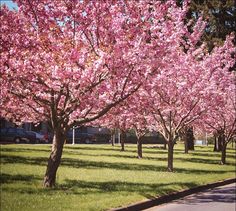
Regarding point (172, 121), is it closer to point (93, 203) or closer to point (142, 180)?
point (142, 180)

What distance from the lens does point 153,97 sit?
19.8 metres

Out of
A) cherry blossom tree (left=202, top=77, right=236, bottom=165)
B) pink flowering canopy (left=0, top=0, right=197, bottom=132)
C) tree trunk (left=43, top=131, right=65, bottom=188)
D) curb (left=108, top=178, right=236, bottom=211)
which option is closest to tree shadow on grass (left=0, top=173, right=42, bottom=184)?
tree trunk (left=43, top=131, right=65, bottom=188)

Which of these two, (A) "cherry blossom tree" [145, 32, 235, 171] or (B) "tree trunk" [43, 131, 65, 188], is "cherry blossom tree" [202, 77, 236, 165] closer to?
(A) "cherry blossom tree" [145, 32, 235, 171]

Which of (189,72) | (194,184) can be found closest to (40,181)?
(194,184)

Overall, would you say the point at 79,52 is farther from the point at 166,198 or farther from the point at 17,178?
the point at 17,178

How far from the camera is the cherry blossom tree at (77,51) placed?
11844 mm

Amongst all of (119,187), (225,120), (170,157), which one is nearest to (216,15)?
(225,120)

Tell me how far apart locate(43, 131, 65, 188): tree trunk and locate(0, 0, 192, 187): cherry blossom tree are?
0.03 m

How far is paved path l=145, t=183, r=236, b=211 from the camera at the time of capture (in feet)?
37.0

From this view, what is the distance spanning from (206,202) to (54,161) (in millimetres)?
5096

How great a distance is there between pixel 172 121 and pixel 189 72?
131 inches

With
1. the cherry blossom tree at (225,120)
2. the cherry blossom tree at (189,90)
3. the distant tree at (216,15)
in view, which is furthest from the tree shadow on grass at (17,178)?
the distant tree at (216,15)

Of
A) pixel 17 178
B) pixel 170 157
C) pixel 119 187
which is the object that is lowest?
pixel 119 187

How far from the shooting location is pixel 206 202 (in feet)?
40.8
